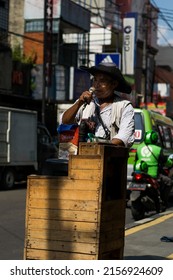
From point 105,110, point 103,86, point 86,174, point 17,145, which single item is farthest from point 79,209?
point 17,145

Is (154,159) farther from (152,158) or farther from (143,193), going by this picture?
(143,193)

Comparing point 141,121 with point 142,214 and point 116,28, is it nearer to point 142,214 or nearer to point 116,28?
point 142,214

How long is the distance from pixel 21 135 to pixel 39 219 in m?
12.6

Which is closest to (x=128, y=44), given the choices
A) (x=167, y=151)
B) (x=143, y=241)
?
(x=167, y=151)

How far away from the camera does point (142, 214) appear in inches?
389

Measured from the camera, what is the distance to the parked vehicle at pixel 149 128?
38.8ft

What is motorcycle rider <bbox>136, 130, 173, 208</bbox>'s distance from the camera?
10000 millimetres

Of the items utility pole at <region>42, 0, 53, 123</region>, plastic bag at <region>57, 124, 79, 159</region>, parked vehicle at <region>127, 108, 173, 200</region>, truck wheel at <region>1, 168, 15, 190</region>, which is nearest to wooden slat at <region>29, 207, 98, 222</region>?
plastic bag at <region>57, 124, 79, 159</region>

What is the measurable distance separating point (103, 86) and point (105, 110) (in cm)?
19

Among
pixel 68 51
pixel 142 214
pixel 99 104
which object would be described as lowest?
pixel 142 214

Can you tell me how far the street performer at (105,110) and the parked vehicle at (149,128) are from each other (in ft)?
22.3

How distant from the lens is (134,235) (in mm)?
7715

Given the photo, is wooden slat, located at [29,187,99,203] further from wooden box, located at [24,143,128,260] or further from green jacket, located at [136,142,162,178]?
green jacket, located at [136,142,162,178]

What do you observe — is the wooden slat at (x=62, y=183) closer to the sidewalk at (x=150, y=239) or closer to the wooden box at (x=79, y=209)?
the wooden box at (x=79, y=209)
